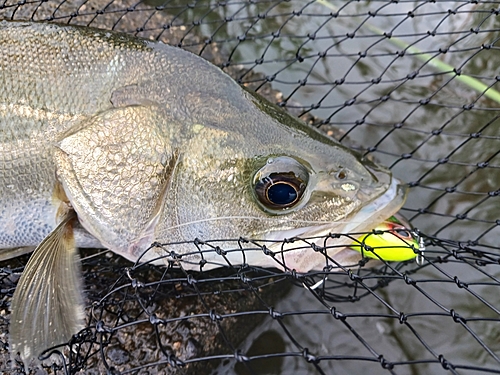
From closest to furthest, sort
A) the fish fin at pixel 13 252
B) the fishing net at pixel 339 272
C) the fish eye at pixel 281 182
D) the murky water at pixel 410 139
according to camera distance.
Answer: the fish eye at pixel 281 182 → the fishing net at pixel 339 272 → the fish fin at pixel 13 252 → the murky water at pixel 410 139

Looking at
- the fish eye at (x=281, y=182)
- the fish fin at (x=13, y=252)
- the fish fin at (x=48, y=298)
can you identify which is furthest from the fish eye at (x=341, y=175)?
the fish fin at (x=13, y=252)

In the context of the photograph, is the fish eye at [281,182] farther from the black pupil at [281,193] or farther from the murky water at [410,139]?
the murky water at [410,139]

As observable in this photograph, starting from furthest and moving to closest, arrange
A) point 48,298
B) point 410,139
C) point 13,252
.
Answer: point 410,139, point 13,252, point 48,298

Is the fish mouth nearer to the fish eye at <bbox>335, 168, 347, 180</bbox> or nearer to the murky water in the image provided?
the fish eye at <bbox>335, 168, 347, 180</bbox>

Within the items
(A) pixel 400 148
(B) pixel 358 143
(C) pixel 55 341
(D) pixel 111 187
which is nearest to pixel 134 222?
(D) pixel 111 187

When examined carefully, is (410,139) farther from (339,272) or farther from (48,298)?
(48,298)

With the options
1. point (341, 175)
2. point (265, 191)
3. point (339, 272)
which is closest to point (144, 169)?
point (265, 191)

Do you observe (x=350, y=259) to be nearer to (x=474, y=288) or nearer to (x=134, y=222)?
(x=134, y=222)
